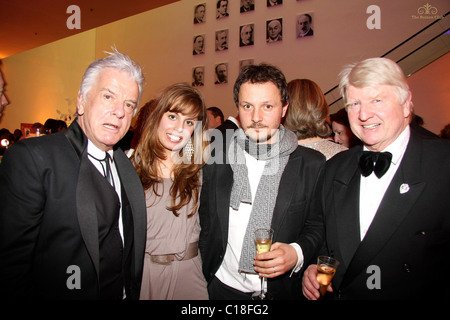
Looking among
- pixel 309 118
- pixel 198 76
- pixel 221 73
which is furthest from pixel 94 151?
pixel 198 76

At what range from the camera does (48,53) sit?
12.3 m

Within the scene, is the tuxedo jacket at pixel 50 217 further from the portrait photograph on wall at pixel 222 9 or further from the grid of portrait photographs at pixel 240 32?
the portrait photograph on wall at pixel 222 9

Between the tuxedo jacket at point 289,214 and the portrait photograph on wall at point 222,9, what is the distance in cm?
947

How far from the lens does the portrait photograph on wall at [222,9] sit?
10.2 metres

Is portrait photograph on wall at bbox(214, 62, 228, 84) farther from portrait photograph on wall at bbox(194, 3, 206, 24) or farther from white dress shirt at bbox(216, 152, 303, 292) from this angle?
white dress shirt at bbox(216, 152, 303, 292)

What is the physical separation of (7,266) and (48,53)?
1362cm

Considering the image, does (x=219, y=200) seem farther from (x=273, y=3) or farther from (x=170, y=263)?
(x=273, y=3)

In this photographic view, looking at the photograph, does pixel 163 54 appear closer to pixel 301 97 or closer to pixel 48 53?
pixel 48 53

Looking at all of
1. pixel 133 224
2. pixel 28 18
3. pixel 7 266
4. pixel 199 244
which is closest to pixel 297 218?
pixel 199 244

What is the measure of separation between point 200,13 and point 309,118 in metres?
9.60

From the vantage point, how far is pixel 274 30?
9.20m

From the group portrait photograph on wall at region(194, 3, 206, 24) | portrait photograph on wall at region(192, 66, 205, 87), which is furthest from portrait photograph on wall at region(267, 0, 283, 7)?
portrait photograph on wall at region(192, 66, 205, 87)

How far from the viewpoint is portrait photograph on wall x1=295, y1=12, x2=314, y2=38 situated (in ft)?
28.1

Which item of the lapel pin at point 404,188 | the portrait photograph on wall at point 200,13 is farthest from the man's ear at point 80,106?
the portrait photograph on wall at point 200,13
